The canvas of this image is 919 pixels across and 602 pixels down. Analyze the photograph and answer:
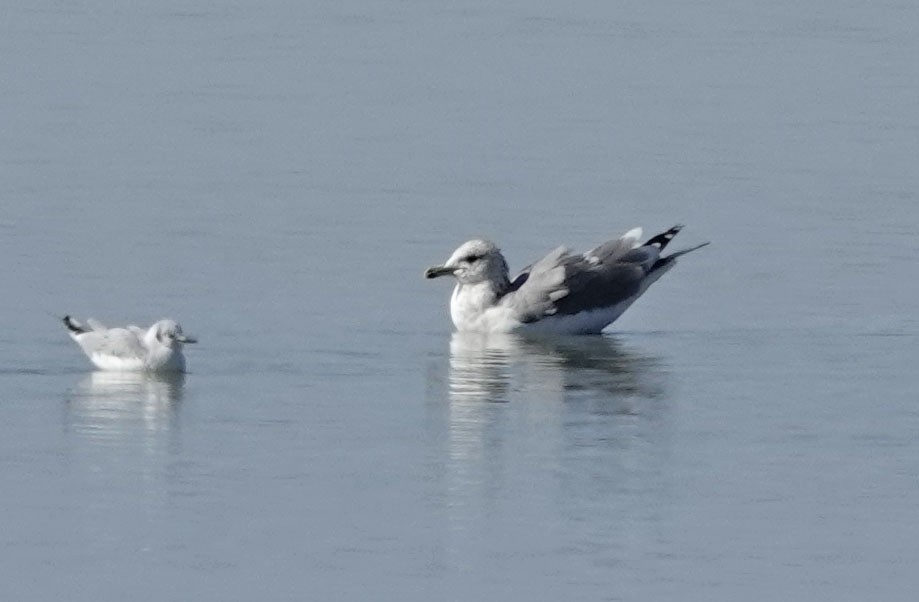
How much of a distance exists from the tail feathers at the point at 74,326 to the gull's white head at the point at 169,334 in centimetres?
42

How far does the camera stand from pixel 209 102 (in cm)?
2228

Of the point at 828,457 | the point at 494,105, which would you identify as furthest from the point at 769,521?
the point at 494,105

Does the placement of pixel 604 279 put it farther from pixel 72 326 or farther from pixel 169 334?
pixel 72 326

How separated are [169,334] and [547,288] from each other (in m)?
3.15

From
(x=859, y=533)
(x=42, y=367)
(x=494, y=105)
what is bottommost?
(x=859, y=533)

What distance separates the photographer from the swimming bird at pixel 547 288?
15641 millimetres

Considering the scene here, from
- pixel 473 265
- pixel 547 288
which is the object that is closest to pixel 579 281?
pixel 547 288

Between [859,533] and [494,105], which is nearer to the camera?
[859,533]

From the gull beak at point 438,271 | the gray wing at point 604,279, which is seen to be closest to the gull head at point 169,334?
the gull beak at point 438,271

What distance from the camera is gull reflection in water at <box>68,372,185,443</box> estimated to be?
12.0 meters

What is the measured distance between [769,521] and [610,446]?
158 cm

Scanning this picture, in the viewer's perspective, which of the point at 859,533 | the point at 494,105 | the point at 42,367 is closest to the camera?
the point at 859,533

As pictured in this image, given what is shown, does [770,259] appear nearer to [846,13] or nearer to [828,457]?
[828,457]

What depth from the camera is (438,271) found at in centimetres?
1588
